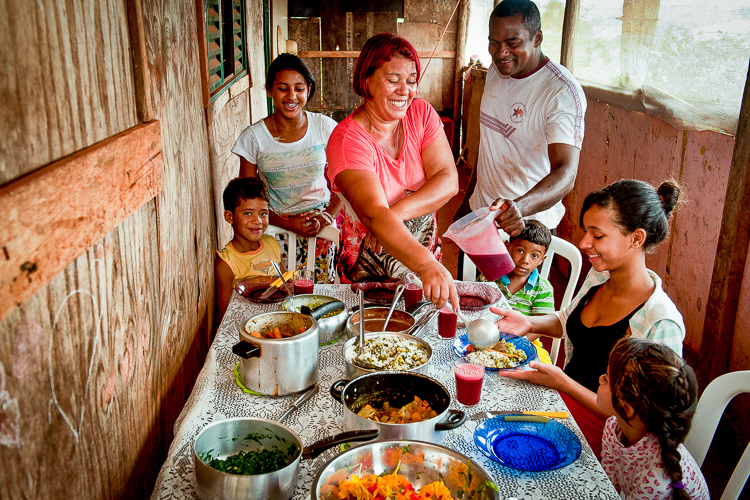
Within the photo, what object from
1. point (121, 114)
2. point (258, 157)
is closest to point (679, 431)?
point (121, 114)

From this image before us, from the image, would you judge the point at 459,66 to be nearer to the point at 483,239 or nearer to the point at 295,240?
the point at 295,240

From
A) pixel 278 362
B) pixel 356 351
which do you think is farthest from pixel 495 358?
pixel 278 362

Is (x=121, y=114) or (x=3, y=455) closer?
(x=3, y=455)

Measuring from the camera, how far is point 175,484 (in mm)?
1315

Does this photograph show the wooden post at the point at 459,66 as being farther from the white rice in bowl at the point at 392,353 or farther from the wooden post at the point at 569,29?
the white rice in bowl at the point at 392,353

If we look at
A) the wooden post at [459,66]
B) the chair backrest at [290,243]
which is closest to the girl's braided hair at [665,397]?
the chair backrest at [290,243]

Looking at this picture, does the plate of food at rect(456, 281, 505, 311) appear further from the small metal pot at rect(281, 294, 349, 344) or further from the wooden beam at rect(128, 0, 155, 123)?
the wooden beam at rect(128, 0, 155, 123)

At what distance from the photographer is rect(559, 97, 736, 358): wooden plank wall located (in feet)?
10.6

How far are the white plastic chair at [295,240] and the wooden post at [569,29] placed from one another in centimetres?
346

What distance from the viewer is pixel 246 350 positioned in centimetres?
155

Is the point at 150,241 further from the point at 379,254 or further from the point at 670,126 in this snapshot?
the point at 670,126

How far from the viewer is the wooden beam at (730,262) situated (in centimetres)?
267

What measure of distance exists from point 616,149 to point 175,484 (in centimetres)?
435

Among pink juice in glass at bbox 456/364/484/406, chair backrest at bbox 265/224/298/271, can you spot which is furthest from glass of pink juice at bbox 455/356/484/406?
chair backrest at bbox 265/224/298/271
